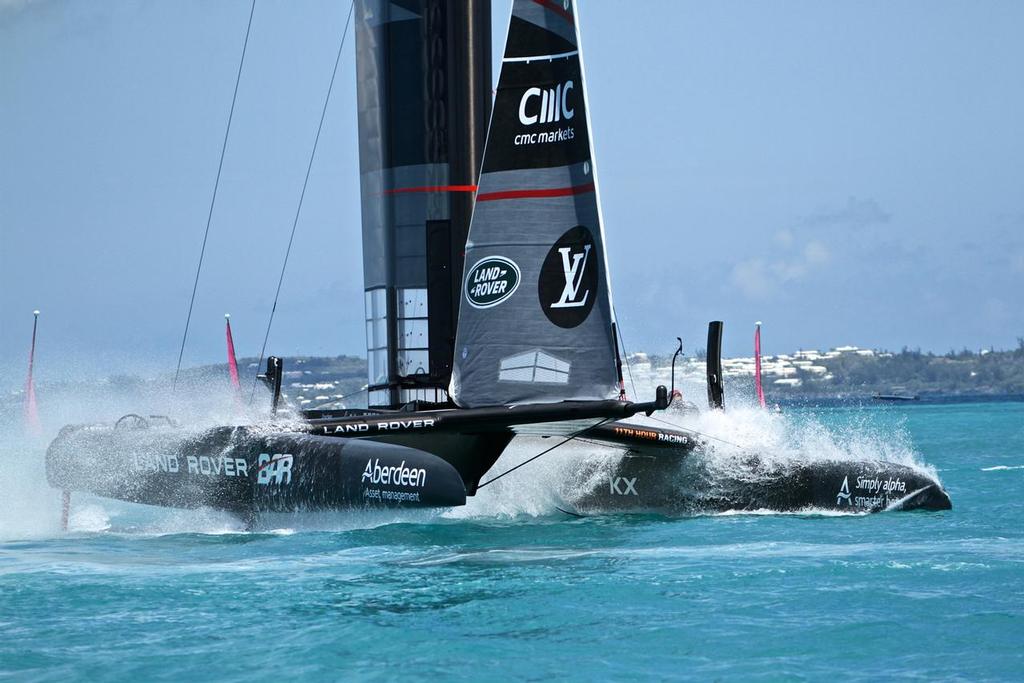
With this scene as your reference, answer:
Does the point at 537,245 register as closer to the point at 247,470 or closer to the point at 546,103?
the point at 546,103

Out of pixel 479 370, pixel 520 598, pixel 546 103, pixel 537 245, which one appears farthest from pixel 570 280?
pixel 520 598

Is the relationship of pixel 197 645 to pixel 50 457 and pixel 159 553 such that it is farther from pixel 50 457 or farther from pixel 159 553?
pixel 50 457

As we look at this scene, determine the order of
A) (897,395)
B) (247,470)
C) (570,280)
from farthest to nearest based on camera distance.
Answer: (897,395), (247,470), (570,280)

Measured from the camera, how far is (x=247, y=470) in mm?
→ 10219

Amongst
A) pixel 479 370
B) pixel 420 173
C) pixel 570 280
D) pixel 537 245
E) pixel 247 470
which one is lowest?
pixel 247 470

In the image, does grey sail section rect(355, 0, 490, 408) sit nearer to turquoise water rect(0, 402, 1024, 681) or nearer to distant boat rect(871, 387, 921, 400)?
turquoise water rect(0, 402, 1024, 681)

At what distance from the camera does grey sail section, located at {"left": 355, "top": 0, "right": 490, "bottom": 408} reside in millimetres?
12141

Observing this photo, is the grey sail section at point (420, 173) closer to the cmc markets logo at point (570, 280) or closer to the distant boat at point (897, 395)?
the cmc markets logo at point (570, 280)

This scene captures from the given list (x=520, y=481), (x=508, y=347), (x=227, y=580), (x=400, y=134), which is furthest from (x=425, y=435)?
(x=400, y=134)

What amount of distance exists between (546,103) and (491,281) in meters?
1.44

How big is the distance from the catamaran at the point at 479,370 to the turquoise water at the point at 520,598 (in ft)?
1.31

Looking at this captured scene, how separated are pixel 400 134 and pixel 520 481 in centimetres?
338

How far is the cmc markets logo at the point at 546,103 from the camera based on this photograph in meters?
10.3

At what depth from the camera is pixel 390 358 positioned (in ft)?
39.7
